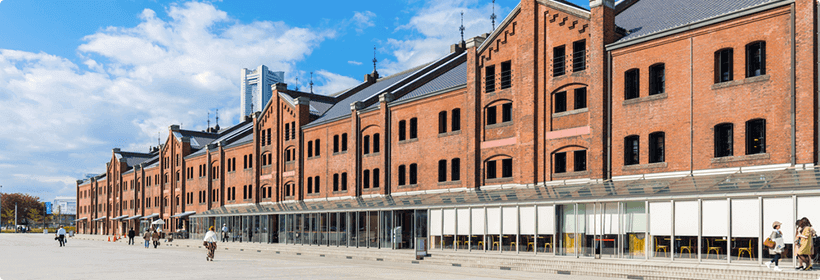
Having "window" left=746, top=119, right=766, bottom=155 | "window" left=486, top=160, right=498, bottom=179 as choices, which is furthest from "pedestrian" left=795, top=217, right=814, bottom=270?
"window" left=486, top=160, right=498, bottom=179

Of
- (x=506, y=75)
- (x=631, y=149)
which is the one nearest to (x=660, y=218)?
(x=631, y=149)

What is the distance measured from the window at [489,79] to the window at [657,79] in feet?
28.9

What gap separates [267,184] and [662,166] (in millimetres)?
34721

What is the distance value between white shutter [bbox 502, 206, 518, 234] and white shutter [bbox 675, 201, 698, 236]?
722cm

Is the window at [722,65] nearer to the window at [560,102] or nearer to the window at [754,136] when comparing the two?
the window at [754,136]

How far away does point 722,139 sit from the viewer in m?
24.4

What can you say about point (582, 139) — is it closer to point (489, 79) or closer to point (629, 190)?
point (629, 190)

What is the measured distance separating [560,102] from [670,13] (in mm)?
5951

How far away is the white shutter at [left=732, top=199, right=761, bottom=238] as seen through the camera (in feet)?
64.6

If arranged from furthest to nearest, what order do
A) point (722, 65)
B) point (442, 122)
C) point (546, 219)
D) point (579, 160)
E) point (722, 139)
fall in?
point (442, 122), point (579, 160), point (546, 219), point (722, 65), point (722, 139)

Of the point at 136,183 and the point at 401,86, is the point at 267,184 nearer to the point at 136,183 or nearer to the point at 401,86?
the point at 401,86

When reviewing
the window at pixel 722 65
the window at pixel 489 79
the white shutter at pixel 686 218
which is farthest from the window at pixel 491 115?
the white shutter at pixel 686 218

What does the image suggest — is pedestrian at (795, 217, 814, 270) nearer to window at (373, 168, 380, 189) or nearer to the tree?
window at (373, 168, 380, 189)

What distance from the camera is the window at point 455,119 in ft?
118
